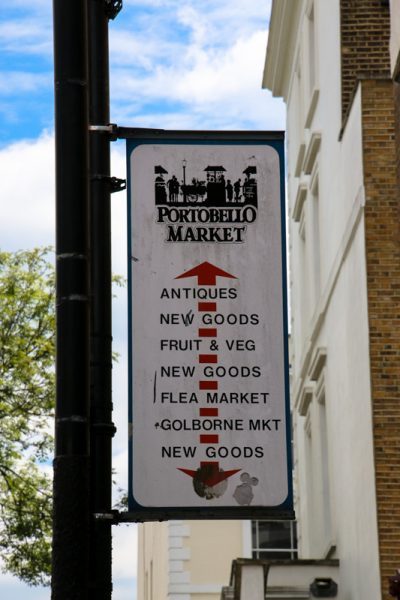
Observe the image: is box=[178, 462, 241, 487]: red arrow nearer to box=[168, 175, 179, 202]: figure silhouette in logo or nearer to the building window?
box=[168, 175, 179, 202]: figure silhouette in logo

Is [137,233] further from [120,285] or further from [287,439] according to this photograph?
[120,285]

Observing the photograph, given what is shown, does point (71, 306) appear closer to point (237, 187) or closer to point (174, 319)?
point (174, 319)

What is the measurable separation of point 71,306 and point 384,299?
466 inches

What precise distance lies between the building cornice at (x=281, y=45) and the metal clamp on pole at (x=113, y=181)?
20681mm

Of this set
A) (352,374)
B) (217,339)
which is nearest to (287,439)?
(217,339)

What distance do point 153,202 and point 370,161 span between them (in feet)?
36.7

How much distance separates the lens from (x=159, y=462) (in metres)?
6.71

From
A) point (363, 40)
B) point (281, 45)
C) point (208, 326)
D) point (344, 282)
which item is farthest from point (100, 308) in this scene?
point (281, 45)

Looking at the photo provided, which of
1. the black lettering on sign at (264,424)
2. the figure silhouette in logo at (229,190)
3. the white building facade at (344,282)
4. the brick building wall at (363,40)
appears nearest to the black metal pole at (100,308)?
the figure silhouette in logo at (229,190)

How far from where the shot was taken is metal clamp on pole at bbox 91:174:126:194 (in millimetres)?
6516

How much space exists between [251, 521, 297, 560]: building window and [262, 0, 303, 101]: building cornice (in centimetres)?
1106

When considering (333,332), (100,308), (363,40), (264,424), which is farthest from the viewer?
(333,332)

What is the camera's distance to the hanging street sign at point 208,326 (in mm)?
6688

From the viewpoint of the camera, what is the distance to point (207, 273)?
698cm
